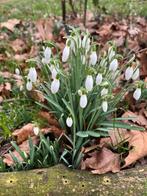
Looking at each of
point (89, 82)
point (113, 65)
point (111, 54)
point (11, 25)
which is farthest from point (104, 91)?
point (11, 25)

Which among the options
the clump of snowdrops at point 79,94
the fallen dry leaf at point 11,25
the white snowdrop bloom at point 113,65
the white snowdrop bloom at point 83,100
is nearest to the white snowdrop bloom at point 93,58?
the clump of snowdrops at point 79,94

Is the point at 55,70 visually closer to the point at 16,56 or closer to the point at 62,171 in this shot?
the point at 62,171

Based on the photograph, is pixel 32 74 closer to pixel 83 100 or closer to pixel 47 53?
pixel 47 53

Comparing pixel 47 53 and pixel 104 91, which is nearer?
pixel 104 91

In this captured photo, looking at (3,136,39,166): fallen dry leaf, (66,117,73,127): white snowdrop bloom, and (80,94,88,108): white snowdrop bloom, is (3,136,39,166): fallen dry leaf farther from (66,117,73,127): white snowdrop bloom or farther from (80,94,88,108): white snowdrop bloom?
(80,94,88,108): white snowdrop bloom

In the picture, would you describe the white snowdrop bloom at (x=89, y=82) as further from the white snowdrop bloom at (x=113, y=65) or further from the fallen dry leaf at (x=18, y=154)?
the fallen dry leaf at (x=18, y=154)

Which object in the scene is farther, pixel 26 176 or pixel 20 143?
pixel 20 143

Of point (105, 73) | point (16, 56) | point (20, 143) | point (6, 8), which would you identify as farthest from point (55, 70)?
point (6, 8)

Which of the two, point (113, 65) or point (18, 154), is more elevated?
point (113, 65)
